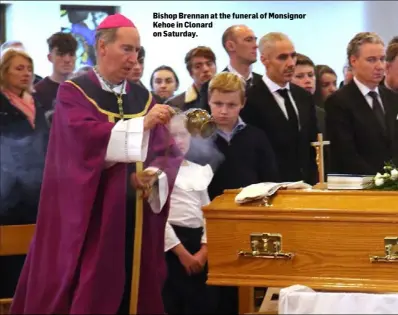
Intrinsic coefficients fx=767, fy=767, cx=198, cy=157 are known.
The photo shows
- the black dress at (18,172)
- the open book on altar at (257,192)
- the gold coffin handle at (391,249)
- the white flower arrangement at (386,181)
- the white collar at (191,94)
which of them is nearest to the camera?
the gold coffin handle at (391,249)

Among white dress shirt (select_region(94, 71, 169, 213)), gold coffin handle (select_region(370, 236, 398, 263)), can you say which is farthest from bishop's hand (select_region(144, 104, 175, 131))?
gold coffin handle (select_region(370, 236, 398, 263))

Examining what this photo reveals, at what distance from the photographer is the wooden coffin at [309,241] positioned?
251 cm

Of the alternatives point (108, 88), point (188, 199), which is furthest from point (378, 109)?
point (108, 88)

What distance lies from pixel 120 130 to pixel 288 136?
0.85m

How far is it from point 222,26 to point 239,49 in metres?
0.11

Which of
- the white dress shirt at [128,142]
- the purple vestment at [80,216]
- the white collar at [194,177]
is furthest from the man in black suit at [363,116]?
the white dress shirt at [128,142]

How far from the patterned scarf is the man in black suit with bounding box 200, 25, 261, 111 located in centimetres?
67

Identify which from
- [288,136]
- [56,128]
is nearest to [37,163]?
[56,128]

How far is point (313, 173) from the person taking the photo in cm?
308

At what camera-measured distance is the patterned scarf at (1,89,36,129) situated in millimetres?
3007

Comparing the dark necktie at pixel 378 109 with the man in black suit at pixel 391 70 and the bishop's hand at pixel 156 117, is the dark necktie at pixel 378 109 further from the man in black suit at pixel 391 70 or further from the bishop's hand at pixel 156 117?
the bishop's hand at pixel 156 117

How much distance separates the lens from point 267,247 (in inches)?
102

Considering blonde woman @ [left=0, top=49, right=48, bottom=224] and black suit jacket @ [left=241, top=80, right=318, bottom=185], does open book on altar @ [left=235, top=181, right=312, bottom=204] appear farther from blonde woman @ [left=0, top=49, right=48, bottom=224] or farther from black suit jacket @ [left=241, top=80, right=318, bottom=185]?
blonde woman @ [left=0, top=49, right=48, bottom=224]

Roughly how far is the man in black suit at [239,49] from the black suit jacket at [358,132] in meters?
0.37
